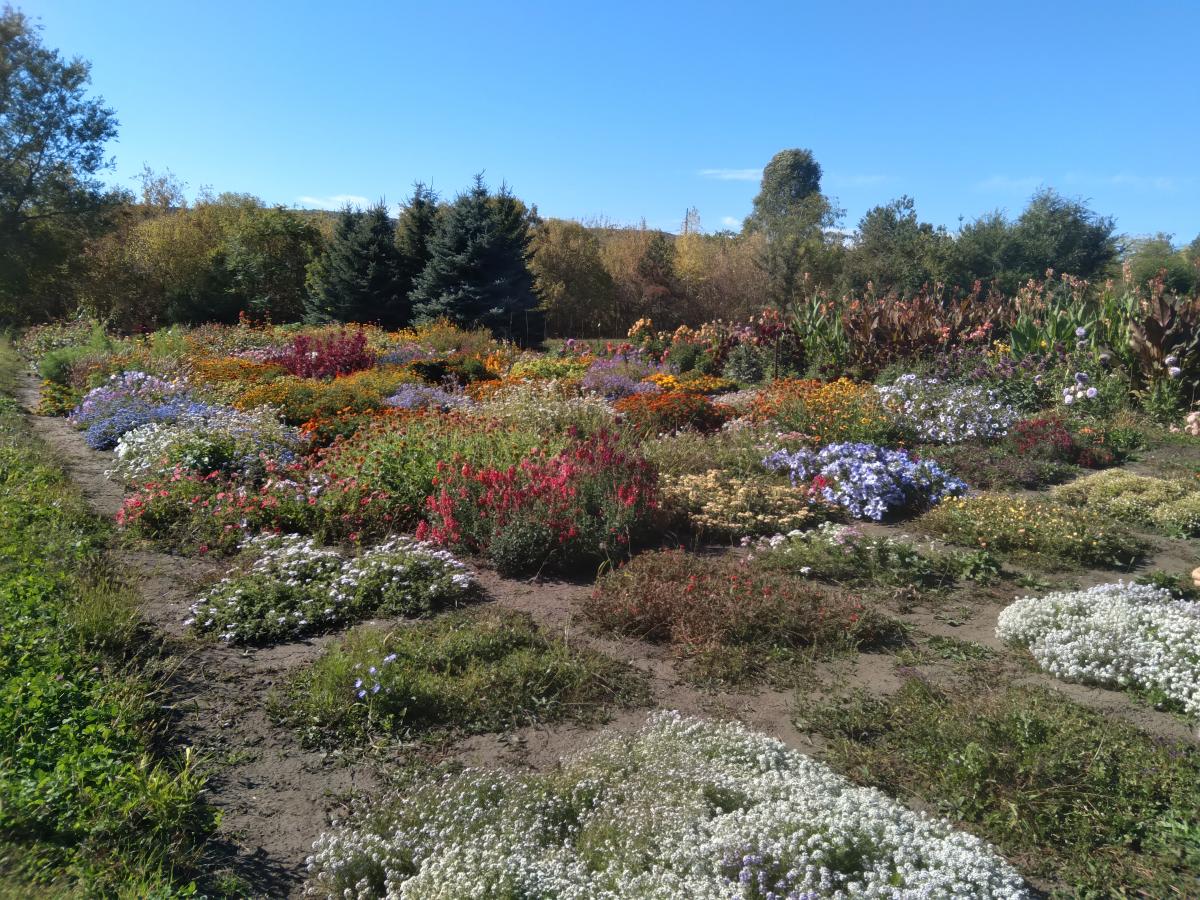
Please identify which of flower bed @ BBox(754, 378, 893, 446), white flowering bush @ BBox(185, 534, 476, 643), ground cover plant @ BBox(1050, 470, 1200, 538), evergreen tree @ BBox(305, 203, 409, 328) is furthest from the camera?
evergreen tree @ BBox(305, 203, 409, 328)

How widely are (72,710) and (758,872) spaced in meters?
2.74

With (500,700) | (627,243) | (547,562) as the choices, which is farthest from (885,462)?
(627,243)

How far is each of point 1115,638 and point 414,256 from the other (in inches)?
889

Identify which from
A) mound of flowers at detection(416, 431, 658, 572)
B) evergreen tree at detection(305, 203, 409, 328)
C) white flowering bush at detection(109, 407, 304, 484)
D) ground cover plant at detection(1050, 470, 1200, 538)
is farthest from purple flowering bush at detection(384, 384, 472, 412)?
evergreen tree at detection(305, 203, 409, 328)

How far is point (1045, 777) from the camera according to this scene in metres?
3.21

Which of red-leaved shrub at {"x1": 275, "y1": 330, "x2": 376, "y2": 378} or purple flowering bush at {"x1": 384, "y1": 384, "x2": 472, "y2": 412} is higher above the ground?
red-leaved shrub at {"x1": 275, "y1": 330, "x2": 376, "y2": 378}

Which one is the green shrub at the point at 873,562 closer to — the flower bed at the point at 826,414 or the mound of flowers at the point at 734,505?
the mound of flowers at the point at 734,505

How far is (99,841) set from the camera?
262 cm

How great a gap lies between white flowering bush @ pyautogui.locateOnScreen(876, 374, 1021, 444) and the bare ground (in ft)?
14.1

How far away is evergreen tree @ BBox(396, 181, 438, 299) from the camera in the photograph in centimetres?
2400

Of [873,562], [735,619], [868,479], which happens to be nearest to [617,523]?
[735,619]

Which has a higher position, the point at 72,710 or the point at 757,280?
the point at 757,280

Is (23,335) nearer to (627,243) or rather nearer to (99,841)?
(627,243)

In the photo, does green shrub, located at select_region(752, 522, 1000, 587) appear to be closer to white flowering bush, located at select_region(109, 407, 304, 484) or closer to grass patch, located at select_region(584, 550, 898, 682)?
grass patch, located at select_region(584, 550, 898, 682)
